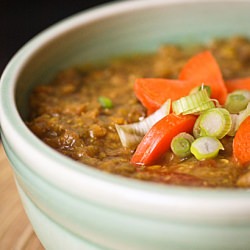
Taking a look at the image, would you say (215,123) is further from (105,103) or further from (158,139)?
(105,103)

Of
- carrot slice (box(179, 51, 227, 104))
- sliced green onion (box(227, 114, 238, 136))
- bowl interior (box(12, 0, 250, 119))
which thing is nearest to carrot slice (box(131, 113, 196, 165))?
sliced green onion (box(227, 114, 238, 136))

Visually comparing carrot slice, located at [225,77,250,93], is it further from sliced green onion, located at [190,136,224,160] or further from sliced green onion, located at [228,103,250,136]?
sliced green onion, located at [190,136,224,160]

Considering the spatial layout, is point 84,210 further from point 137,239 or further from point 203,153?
point 203,153

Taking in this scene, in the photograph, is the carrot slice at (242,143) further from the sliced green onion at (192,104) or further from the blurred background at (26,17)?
the blurred background at (26,17)

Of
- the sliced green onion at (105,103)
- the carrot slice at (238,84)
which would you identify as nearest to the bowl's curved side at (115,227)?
the sliced green onion at (105,103)

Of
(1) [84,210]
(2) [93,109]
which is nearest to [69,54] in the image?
(2) [93,109]
